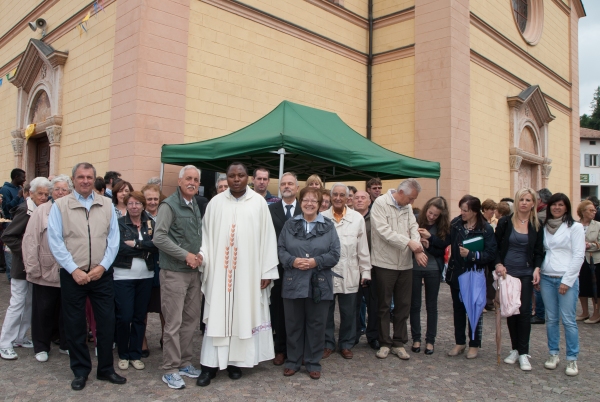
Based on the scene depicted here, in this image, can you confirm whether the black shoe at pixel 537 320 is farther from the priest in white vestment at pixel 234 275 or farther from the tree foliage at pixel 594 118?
the tree foliage at pixel 594 118

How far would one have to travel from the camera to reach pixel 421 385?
4277mm

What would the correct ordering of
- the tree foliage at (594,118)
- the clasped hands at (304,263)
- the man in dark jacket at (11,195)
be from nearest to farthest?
the clasped hands at (304,263)
the man in dark jacket at (11,195)
the tree foliage at (594,118)

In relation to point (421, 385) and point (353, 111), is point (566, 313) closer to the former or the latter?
point (421, 385)

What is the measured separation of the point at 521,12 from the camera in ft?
52.0

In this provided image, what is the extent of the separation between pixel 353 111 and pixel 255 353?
9.33 meters

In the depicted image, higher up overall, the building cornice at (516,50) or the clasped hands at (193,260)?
the building cornice at (516,50)

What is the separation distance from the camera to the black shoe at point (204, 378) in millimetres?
4125

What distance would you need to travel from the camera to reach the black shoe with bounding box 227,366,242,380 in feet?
14.1

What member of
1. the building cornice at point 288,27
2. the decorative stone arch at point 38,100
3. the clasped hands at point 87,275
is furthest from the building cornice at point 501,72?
the clasped hands at point 87,275

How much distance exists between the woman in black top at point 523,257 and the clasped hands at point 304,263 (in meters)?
1.95

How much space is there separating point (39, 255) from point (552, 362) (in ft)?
16.4

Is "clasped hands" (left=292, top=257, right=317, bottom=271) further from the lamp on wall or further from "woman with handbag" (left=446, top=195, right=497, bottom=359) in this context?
the lamp on wall

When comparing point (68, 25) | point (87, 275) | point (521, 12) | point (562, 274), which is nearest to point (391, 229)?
point (562, 274)

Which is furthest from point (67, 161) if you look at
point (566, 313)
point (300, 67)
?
point (566, 313)
